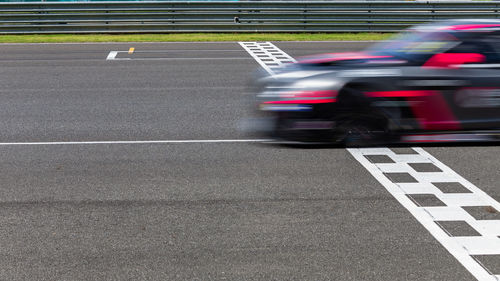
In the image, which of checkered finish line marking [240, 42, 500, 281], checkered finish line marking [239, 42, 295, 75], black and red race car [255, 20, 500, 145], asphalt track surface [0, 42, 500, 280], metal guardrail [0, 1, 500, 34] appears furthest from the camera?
metal guardrail [0, 1, 500, 34]

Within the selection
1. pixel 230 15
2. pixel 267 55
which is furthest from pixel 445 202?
pixel 230 15

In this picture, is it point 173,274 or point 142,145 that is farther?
point 142,145

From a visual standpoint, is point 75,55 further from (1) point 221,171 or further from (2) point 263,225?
(2) point 263,225

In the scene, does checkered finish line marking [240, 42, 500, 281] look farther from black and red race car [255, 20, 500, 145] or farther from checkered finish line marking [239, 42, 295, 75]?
checkered finish line marking [239, 42, 295, 75]

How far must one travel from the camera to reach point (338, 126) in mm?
8523

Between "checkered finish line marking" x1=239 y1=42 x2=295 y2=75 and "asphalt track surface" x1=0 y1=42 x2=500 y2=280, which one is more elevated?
"asphalt track surface" x1=0 y1=42 x2=500 y2=280

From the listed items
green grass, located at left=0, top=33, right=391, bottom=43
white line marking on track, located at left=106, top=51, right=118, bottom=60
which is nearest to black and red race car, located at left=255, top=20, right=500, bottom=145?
white line marking on track, located at left=106, top=51, right=118, bottom=60

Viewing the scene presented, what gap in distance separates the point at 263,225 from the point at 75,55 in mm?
15252

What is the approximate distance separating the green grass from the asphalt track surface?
11358mm

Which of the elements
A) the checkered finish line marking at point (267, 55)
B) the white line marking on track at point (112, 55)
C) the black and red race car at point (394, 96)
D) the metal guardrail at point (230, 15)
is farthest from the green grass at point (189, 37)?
the black and red race car at point (394, 96)

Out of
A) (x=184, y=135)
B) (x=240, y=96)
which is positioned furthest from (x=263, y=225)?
(x=240, y=96)

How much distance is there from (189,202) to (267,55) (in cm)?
1297

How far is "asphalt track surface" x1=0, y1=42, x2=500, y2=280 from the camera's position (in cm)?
563

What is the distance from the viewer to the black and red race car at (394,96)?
838cm
